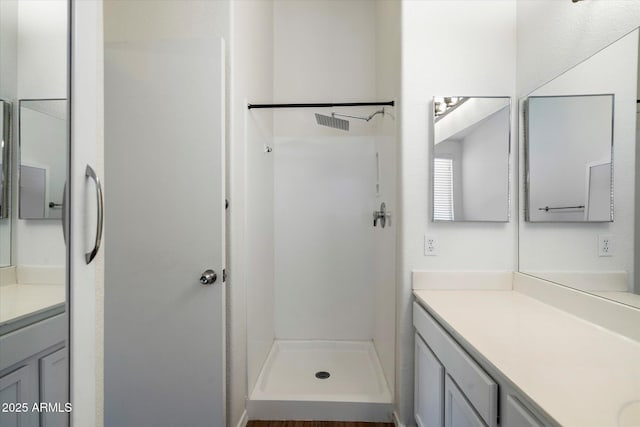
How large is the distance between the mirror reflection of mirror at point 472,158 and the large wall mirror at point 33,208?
1.54 meters

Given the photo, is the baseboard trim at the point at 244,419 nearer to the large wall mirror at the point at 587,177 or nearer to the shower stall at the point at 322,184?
the shower stall at the point at 322,184

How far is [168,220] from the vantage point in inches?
55.5

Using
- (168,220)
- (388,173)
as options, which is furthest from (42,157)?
(388,173)

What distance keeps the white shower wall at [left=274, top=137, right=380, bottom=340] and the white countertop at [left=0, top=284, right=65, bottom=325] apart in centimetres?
200

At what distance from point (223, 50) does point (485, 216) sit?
1.63 m

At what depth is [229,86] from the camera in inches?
56.9

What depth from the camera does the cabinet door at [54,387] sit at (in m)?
0.60

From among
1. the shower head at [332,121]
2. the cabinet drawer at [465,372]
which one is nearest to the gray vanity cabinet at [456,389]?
the cabinet drawer at [465,372]

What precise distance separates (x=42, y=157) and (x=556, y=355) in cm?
143

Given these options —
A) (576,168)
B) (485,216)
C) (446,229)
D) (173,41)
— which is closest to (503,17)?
(576,168)

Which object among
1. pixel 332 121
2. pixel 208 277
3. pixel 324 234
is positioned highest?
pixel 332 121

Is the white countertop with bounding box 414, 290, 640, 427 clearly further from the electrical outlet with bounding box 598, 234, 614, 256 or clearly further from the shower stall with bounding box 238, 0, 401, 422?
the shower stall with bounding box 238, 0, 401, 422

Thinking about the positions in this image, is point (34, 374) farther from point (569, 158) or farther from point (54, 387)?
point (569, 158)

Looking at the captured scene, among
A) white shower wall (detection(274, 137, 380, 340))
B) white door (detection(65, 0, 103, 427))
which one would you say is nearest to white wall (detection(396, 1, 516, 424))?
white shower wall (detection(274, 137, 380, 340))
